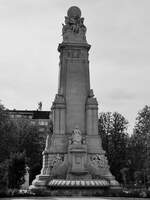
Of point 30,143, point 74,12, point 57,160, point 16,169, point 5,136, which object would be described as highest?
point 74,12

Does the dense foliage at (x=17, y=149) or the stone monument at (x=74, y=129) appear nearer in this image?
the stone monument at (x=74, y=129)

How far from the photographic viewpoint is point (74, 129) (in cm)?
3584

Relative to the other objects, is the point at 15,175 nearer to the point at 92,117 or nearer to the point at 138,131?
the point at 92,117

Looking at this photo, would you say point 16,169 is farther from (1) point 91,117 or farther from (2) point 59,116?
(1) point 91,117

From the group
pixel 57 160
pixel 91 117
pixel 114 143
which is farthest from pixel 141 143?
pixel 57 160

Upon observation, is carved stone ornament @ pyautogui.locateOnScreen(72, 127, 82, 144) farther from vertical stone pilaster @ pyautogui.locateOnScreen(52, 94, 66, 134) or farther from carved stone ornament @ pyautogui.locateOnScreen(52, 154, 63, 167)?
carved stone ornament @ pyautogui.locateOnScreen(52, 154, 63, 167)

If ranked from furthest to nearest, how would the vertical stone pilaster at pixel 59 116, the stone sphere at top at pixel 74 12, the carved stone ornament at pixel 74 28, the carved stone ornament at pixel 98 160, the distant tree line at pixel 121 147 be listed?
the distant tree line at pixel 121 147
the stone sphere at top at pixel 74 12
the carved stone ornament at pixel 74 28
the vertical stone pilaster at pixel 59 116
the carved stone ornament at pixel 98 160

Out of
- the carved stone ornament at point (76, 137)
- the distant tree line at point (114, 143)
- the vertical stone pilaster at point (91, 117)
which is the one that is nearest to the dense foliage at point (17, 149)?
the distant tree line at point (114, 143)

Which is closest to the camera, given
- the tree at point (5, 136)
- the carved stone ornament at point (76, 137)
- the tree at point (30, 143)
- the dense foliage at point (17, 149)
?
the carved stone ornament at point (76, 137)

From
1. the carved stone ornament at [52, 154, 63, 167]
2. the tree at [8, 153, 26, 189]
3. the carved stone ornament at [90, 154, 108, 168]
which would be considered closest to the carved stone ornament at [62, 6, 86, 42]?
the carved stone ornament at [52, 154, 63, 167]

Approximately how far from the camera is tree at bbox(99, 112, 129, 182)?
5691 centimetres

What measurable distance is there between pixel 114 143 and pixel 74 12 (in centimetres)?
2517

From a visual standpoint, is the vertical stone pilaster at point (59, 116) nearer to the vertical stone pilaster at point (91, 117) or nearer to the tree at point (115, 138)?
the vertical stone pilaster at point (91, 117)

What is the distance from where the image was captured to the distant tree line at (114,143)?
51.8m
